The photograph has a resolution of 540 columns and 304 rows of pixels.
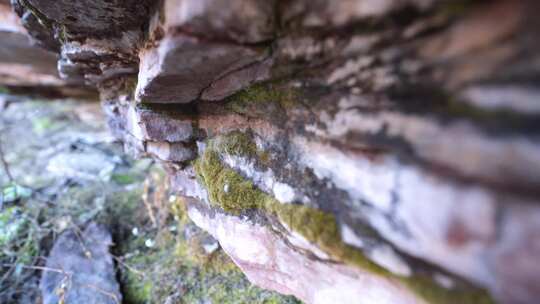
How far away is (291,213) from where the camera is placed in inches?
35.7

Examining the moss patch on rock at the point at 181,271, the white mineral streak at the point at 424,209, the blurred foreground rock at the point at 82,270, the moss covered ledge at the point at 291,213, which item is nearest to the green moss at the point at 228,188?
the moss covered ledge at the point at 291,213

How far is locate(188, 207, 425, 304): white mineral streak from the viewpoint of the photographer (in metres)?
0.83

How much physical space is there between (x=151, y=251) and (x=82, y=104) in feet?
7.84

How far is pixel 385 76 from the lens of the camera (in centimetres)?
63

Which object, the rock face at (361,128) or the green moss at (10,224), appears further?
the green moss at (10,224)

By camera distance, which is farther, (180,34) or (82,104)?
(82,104)

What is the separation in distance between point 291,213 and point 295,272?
31 cm

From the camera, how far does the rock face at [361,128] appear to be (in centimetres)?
50

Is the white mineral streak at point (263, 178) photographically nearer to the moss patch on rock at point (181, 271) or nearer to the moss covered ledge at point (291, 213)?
the moss covered ledge at point (291, 213)

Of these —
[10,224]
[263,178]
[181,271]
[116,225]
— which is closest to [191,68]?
[263,178]

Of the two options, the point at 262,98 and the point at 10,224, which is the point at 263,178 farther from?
the point at 10,224

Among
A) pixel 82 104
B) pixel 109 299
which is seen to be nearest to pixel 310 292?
pixel 109 299

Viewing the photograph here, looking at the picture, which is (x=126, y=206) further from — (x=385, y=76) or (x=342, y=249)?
(x=385, y=76)

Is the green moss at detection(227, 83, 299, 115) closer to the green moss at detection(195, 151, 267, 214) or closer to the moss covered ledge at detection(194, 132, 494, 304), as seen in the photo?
the moss covered ledge at detection(194, 132, 494, 304)
